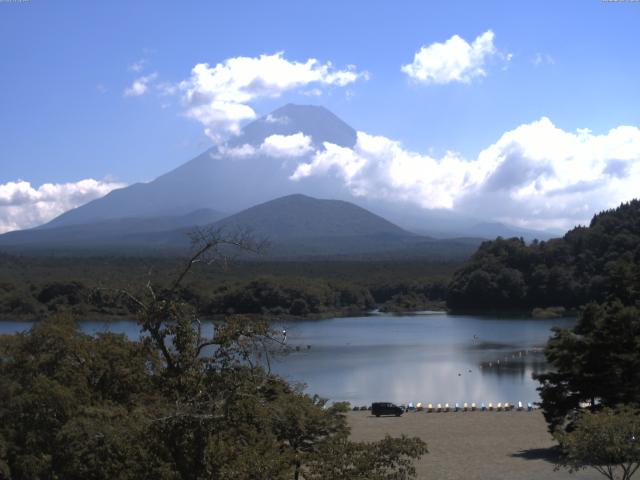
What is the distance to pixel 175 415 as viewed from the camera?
16.8 feet

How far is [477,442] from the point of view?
616 inches

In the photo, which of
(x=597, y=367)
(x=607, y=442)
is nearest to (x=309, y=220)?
(x=597, y=367)

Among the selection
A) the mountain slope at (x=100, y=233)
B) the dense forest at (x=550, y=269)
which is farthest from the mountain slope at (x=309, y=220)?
the dense forest at (x=550, y=269)

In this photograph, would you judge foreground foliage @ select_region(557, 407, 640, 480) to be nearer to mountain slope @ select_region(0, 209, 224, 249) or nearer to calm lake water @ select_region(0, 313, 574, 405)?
calm lake water @ select_region(0, 313, 574, 405)

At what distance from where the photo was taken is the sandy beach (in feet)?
40.6

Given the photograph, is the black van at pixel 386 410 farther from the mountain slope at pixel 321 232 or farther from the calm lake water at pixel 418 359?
the mountain slope at pixel 321 232

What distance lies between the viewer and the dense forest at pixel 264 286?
51.5m

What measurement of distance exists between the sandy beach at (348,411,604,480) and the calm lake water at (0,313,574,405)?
2.75m

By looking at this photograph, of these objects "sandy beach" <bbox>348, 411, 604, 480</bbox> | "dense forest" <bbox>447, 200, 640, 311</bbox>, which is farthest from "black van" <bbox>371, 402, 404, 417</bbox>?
"dense forest" <bbox>447, 200, 640, 311</bbox>

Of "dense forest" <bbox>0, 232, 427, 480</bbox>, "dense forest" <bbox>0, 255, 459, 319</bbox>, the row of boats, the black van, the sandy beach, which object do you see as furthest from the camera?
"dense forest" <bbox>0, 255, 459, 319</bbox>

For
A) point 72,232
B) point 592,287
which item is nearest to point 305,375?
point 592,287

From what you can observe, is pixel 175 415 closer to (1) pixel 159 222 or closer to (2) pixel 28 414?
(2) pixel 28 414

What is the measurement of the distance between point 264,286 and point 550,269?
20218 mm

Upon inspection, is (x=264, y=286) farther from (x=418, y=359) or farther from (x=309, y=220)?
(x=309, y=220)
